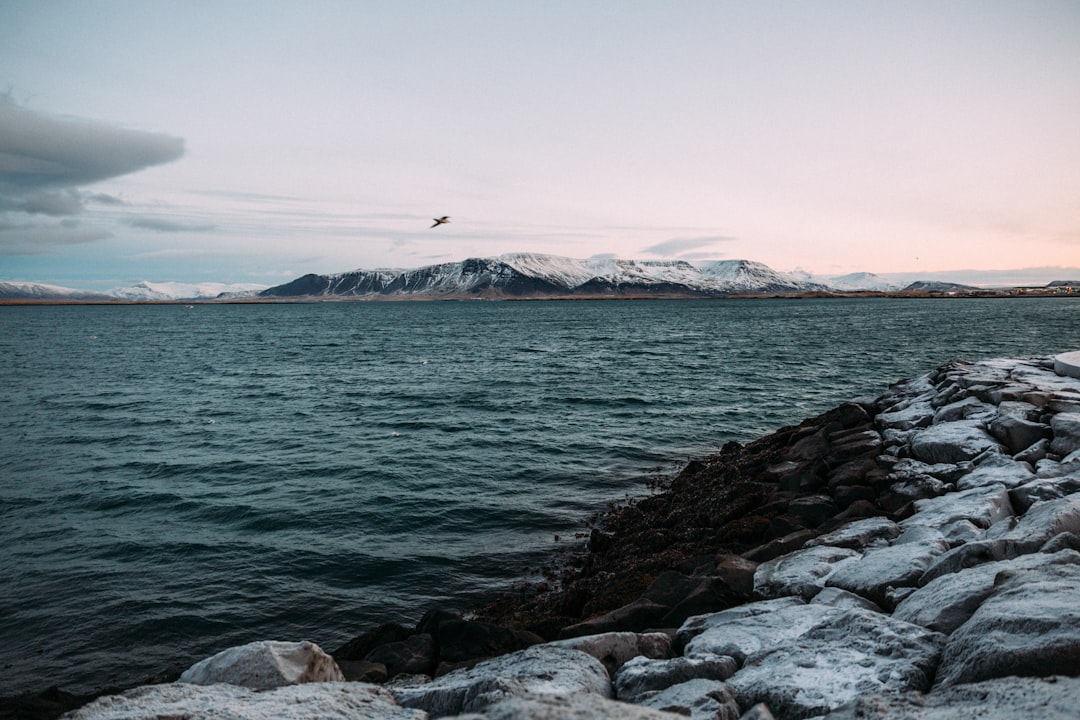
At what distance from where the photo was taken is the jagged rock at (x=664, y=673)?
5727mm

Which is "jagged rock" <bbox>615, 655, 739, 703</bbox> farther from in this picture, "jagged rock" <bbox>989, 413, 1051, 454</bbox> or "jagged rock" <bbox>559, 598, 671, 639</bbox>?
"jagged rock" <bbox>989, 413, 1051, 454</bbox>

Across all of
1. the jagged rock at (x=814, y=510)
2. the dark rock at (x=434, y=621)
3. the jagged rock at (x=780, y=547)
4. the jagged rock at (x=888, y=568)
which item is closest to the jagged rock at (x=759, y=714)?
the jagged rock at (x=888, y=568)

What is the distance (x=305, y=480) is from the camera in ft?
65.2

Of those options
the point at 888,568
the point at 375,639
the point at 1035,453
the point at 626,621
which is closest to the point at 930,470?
the point at 1035,453

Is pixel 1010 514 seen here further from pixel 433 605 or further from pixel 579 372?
pixel 579 372

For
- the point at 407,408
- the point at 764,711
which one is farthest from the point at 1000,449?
the point at 407,408

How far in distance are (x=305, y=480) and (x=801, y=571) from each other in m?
16.1

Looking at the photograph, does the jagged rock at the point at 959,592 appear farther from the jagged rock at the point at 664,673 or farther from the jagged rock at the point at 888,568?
the jagged rock at the point at 664,673

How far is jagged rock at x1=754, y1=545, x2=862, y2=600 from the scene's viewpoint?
8.19 m

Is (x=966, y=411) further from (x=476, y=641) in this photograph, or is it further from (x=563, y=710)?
(x=563, y=710)

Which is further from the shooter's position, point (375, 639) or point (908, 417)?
point (908, 417)

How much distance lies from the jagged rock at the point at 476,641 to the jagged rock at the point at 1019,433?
34.8 ft

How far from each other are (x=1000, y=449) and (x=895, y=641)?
8476 mm

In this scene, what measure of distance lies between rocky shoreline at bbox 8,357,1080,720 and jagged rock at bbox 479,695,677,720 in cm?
2
